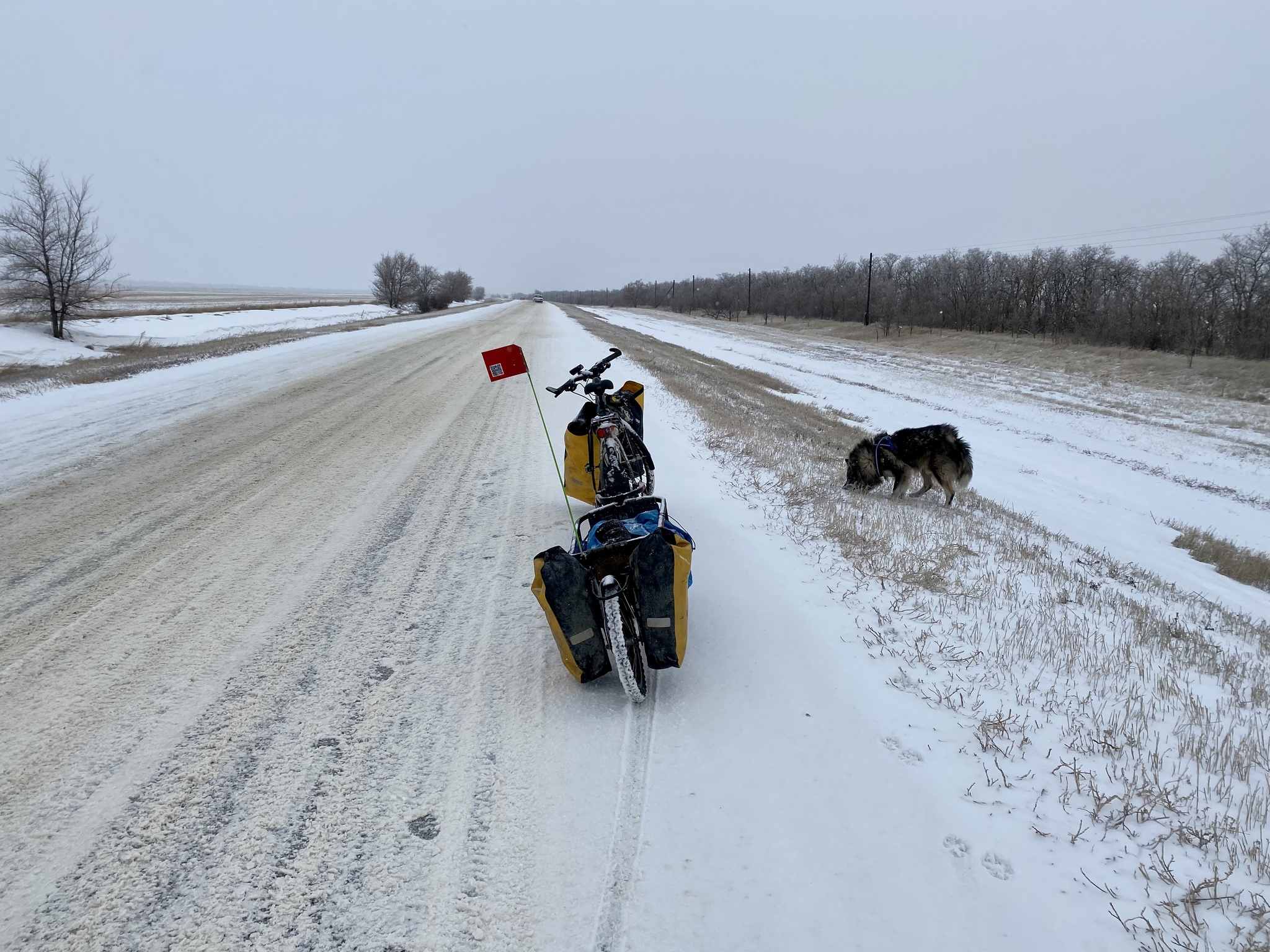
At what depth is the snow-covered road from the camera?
2.43 meters

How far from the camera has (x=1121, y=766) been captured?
319cm

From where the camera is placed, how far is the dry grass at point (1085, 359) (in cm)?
2856

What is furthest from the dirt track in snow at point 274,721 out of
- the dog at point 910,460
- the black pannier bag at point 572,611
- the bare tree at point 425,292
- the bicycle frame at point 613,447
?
the bare tree at point 425,292

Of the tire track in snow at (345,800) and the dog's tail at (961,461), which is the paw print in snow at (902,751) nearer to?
the tire track in snow at (345,800)

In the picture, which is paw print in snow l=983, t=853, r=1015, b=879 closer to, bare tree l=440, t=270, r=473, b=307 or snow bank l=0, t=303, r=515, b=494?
snow bank l=0, t=303, r=515, b=494

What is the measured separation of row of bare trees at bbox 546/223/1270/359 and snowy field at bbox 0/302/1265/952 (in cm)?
4266

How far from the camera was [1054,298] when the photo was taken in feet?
210

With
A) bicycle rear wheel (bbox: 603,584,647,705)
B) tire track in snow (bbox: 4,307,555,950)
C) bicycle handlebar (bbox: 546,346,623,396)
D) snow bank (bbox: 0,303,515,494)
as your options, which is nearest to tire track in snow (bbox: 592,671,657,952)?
bicycle rear wheel (bbox: 603,584,647,705)

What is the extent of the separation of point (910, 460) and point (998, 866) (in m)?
7.32

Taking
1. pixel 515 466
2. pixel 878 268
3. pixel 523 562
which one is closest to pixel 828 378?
pixel 515 466

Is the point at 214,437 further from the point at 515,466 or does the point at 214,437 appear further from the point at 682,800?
the point at 682,800

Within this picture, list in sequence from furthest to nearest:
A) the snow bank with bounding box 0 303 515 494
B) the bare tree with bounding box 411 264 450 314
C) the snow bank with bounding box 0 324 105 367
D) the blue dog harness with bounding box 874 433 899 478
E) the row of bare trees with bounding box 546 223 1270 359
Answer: the bare tree with bounding box 411 264 450 314 < the row of bare trees with bounding box 546 223 1270 359 < the snow bank with bounding box 0 324 105 367 < the blue dog harness with bounding box 874 433 899 478 < the snow bank with bounding box 0 303 515 494

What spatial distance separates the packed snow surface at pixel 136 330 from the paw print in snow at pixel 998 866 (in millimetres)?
30537

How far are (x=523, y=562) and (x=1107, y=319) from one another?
177 ft
